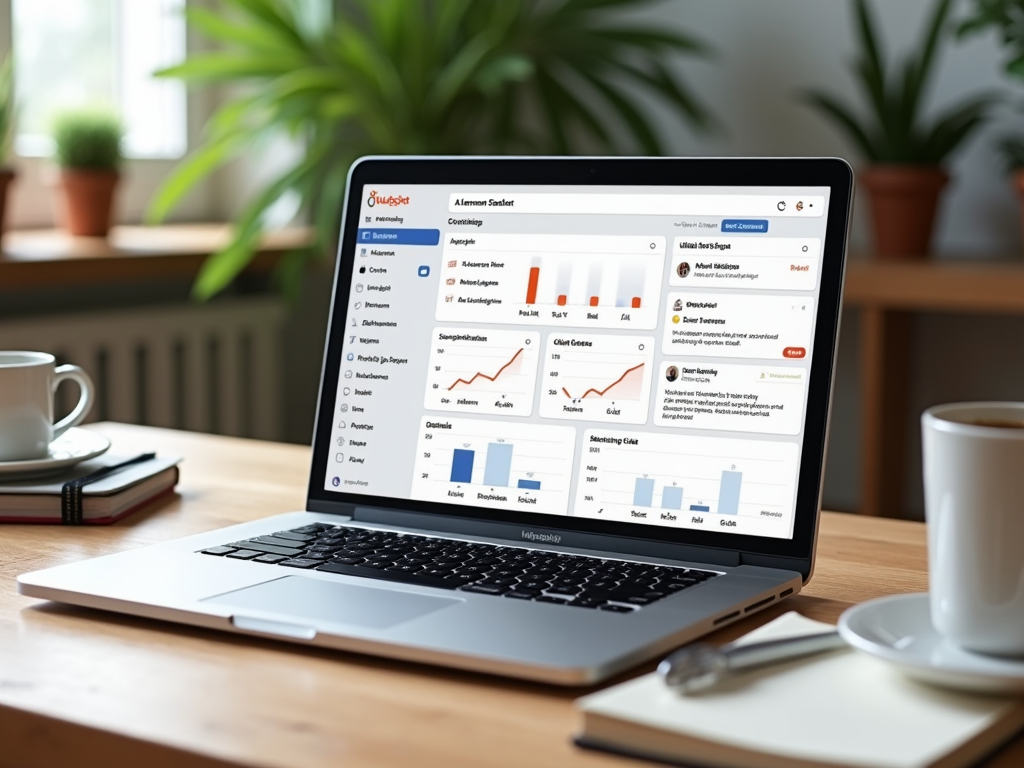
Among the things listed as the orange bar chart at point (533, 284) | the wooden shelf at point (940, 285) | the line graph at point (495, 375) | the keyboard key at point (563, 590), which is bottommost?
the keyboard key at point (563, 590)

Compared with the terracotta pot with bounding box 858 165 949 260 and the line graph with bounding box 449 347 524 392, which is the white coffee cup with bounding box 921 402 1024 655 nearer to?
the line graph with bounding box 449 347 524 392

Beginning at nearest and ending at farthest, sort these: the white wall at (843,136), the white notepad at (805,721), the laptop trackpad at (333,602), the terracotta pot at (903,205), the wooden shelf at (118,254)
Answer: the white notepad at (805,721)
the laptop trackpad at (333,602)
the wooden shelf at (118,254)
the terracotta pot at (903,205)
the white wall at (843,136)

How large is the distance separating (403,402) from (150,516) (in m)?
0.24

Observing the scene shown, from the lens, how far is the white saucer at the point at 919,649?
0.57 meters

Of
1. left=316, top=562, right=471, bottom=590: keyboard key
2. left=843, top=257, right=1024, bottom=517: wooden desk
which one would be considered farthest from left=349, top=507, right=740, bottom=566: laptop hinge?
left=843, top=257, right=1024, bottom=517: wooden desk

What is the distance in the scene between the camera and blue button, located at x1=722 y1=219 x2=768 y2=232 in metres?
0.84

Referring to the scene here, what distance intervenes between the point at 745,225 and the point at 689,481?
0.54 feet

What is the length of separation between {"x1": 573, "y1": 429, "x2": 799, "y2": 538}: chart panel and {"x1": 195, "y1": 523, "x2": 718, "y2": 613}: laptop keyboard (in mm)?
37

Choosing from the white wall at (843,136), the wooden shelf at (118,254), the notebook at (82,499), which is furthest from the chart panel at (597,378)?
the white wall at (843,136)

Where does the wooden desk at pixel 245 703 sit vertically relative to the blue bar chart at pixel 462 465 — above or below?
below

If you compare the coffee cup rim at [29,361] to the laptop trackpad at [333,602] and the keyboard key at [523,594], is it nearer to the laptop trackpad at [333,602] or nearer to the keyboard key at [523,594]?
the laptop trackpad at [333,602]

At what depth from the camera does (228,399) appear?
2.59 metres

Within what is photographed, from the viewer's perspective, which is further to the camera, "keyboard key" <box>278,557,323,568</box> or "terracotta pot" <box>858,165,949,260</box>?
"terracotta pot" <box>858,165,949,260</box>

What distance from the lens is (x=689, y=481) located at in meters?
0.83
